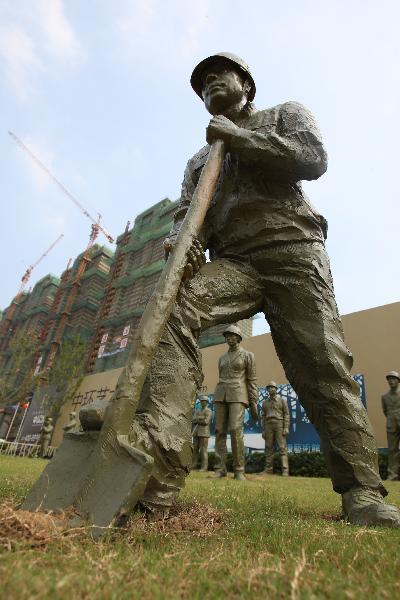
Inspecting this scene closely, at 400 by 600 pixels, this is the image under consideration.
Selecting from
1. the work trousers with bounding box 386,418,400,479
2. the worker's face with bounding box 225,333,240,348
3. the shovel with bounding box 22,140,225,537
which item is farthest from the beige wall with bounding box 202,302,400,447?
the shovel with bounding box 22,140,225,537

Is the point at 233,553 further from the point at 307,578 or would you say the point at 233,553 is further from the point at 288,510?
the point at 288,510

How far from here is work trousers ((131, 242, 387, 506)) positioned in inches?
76.6

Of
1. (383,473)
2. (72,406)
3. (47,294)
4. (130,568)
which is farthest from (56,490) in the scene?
(47,294)

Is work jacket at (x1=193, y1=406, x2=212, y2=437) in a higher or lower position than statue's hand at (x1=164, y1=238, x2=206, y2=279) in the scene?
higher

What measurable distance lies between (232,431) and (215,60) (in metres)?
5.98

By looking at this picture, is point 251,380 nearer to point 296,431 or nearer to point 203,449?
point 203,449

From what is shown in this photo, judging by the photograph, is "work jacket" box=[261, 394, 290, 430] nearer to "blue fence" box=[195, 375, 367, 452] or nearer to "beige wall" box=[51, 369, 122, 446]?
"blue fence" box=[195, 375, 367, 452]

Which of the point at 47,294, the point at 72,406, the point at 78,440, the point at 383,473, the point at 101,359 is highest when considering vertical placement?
the point at 47,294

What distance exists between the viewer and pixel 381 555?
130 cm

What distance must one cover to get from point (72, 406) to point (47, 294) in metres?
24.9

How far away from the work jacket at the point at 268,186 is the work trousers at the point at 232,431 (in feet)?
16.9

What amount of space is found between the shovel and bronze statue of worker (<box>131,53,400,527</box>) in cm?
28

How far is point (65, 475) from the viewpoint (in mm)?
1577

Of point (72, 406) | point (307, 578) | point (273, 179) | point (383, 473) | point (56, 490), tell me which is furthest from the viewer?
point (72, 406)
